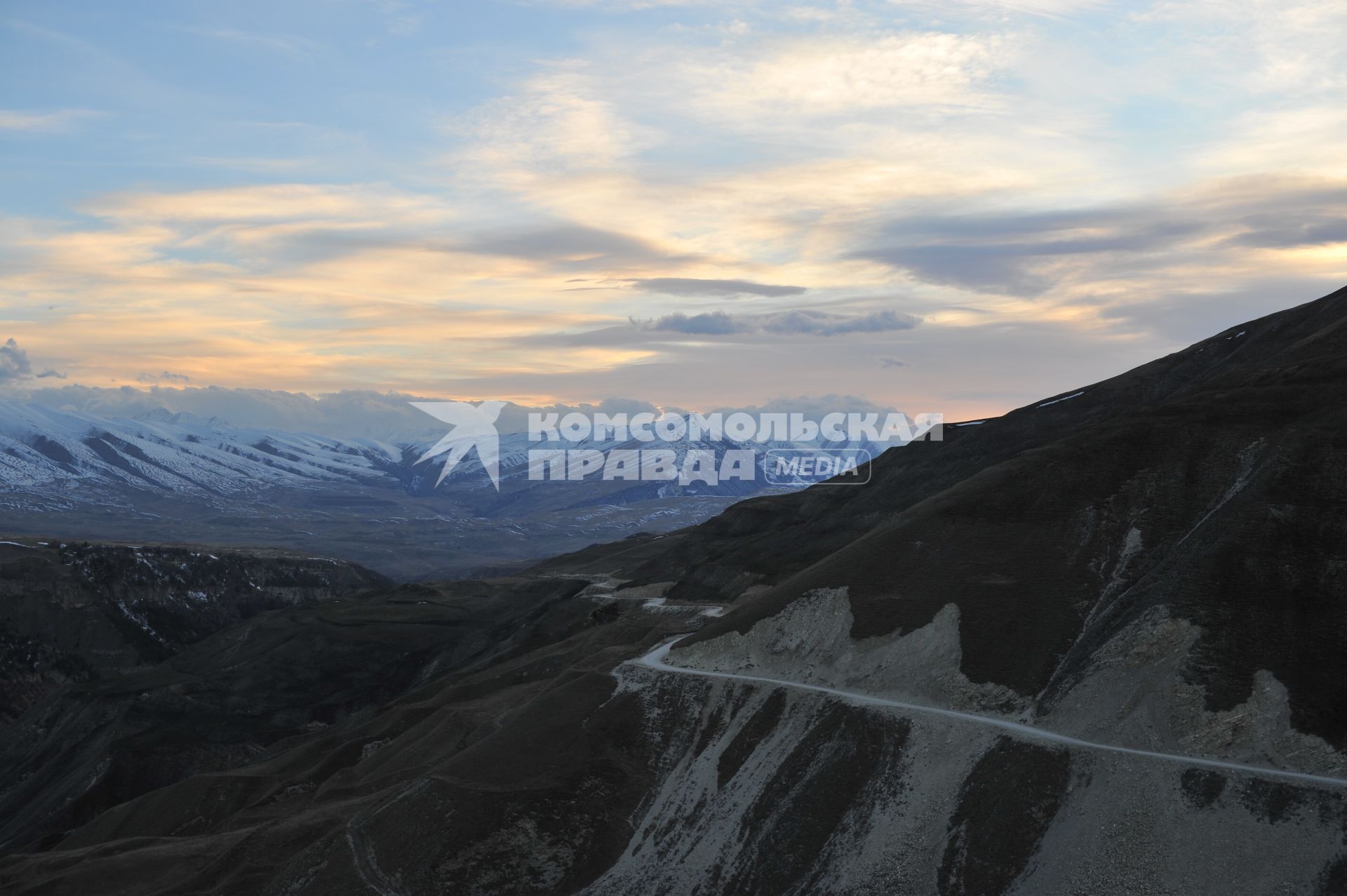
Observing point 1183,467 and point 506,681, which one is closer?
point 1183,467

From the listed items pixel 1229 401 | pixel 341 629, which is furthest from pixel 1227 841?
pixel 341 629

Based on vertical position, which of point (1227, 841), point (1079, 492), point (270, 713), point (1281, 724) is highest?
point (1079, 492)

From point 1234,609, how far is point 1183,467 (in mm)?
18737

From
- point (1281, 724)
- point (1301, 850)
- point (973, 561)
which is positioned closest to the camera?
point (1301, 850)

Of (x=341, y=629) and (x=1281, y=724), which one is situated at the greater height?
(x=1281, y=724)

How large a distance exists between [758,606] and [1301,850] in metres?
44.6

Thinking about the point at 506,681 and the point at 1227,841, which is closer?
the point at 1227,841

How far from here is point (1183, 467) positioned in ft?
256

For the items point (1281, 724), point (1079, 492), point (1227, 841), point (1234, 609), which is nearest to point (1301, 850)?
point (1227, 841)

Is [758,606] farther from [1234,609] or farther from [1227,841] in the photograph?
[1227,841]

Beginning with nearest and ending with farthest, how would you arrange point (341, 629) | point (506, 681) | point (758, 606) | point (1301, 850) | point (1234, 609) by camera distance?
1. point (1301, 850)
2. point (1234, 609)
3. point (758, 606)
4. point (506, 681)
5. point (341, 629)

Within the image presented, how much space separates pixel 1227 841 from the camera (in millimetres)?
49531

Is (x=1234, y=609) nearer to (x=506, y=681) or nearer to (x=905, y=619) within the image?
(x=905, y=619)

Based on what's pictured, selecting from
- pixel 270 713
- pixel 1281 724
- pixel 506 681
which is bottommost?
pixel 270 713
